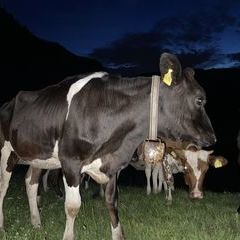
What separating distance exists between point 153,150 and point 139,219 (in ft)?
10.1

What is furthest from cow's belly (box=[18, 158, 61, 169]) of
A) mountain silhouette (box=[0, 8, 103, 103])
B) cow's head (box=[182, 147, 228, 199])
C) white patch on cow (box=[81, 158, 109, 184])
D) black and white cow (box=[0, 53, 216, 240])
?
mountain silhouette (box=[0, 8, 103, 103])

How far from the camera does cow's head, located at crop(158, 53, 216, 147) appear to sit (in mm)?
6602

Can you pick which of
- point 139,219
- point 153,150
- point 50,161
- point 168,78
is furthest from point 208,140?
point 139,219

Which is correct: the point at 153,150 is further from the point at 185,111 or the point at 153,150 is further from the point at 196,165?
the point at 196,165

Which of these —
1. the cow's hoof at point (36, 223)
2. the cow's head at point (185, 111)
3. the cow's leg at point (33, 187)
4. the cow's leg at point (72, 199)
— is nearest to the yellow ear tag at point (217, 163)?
the cow's leg at point (33, 187)

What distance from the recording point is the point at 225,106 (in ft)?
316

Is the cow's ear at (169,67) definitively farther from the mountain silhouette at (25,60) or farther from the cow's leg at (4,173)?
the mountain silhouette at (25,60)

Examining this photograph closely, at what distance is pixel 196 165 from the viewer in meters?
11.1

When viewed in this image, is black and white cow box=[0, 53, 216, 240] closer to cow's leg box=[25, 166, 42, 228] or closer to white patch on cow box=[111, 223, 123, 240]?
white patch on cow box=[111, 223, 123, 240]

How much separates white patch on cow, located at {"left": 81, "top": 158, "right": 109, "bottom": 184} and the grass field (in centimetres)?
108

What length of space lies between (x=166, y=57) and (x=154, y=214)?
15.6 ft

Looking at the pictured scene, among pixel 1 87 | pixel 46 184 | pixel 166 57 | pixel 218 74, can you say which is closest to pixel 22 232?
pixel 166 57

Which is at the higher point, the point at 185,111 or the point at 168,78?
the point at 168,78

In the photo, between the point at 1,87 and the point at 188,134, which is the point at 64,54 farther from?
the point at 188,134
